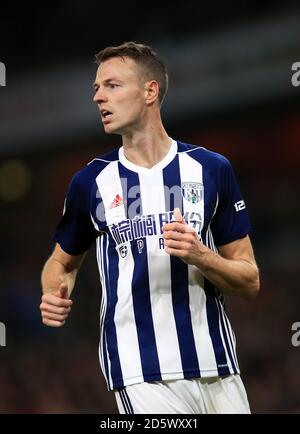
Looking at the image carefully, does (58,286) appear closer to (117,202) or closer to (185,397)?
(117,202)

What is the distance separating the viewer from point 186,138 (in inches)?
221

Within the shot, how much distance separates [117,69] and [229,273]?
889mm

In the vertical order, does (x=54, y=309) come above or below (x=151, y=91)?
below

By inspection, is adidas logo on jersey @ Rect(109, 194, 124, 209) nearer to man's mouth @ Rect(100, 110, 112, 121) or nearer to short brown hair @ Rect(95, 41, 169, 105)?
man's mouth @ Rect(100, 110, 112, 121)

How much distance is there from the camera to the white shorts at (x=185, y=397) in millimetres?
2746

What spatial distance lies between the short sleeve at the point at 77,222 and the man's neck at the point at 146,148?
0.70 feet

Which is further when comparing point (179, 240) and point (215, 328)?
point (215, 328)

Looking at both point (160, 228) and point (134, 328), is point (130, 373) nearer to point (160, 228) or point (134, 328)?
point (134, 328)

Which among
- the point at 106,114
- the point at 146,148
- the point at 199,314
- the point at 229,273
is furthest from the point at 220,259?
the point at 106,114

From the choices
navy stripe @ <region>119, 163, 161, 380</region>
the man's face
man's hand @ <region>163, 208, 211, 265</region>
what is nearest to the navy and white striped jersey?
navy stripe @ <region>119, 163, 161, 380</region>

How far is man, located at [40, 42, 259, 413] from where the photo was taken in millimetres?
2771

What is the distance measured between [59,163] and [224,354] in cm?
317

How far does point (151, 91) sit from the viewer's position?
3121mm

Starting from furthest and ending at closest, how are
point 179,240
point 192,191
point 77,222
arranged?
1. point 77,222
2. point 192,191
3. point 179,240
